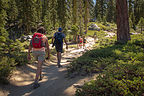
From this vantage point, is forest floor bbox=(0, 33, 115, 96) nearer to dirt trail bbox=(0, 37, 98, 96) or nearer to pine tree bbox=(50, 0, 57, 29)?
dirt trail bbox=(0, 37, 98, 96)

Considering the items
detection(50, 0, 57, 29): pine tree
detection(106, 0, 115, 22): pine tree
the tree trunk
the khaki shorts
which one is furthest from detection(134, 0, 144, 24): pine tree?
the khaki shorts

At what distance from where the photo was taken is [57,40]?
6.95 meters

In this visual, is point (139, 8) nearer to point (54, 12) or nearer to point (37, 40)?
point (54, 12)

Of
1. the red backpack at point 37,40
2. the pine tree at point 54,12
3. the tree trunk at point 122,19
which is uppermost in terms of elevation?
the pine tree at point 54,12

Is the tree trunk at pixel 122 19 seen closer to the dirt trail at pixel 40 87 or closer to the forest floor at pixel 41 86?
the forest floor at pixel 41 86

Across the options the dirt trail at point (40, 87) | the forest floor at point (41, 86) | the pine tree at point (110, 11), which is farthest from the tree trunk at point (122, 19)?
the pine tree at point (110, 11)

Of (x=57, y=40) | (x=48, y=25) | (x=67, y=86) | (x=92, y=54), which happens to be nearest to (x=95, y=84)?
(x=67, y=86)

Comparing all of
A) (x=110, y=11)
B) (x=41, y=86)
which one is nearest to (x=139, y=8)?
(x=110, y=11)

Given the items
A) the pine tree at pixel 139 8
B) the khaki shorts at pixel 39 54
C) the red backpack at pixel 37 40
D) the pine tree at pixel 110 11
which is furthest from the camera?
the pine tree at pixel 110 11

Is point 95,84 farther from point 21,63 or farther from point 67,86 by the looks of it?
point 21,63

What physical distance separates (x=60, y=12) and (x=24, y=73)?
3161 centimetres

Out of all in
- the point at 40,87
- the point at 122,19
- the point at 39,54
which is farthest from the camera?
the point at 122,19

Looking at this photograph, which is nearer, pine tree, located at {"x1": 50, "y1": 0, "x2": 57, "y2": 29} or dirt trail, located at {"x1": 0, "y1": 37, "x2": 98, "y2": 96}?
dirt trail, located at {"x1": 0, "y1": 37, "x2": 98, "y2": 96}

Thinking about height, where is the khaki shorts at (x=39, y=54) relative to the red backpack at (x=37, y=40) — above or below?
below
